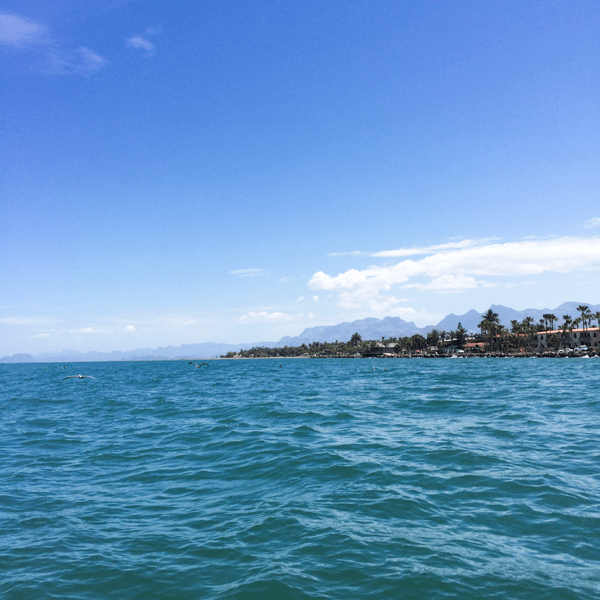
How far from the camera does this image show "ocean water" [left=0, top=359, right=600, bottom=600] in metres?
7.90

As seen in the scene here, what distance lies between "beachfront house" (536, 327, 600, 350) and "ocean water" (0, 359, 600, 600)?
179457mm

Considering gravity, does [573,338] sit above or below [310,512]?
below

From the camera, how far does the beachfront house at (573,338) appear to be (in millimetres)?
170000

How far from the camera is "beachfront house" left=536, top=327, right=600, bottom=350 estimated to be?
17000cm

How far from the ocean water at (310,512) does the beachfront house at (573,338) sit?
179m

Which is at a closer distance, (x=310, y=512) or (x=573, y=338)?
(x=310, y=512)

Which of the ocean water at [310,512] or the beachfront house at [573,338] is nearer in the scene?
the ocean water at [310,512]

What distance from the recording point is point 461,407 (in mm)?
27844

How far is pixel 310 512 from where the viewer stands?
36.2ft

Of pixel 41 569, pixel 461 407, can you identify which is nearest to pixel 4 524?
pixel 41 569

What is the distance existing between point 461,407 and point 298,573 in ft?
74.2

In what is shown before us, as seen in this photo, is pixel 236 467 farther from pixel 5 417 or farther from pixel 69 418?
pixel 5 417

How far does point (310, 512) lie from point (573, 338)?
203470 mm

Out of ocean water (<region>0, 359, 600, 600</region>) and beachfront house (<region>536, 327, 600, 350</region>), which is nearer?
ocean water (<region>0, 359, 600, 600</region>)
